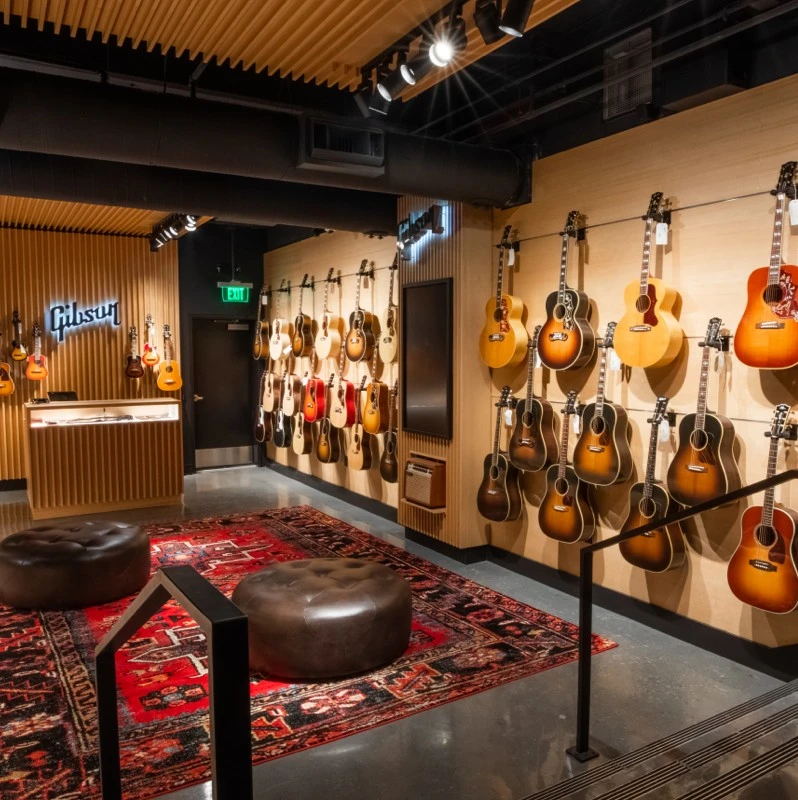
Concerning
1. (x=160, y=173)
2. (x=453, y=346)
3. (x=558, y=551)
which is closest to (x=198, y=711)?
(x=558, y=551)

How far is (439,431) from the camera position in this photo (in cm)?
557

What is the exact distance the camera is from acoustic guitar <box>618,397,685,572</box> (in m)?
3.99

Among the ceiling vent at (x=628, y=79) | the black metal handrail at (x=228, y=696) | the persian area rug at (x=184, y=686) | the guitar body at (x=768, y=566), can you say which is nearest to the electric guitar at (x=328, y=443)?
the persian area rug at (x=184, y=686)

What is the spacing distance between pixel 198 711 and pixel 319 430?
4.62 metres

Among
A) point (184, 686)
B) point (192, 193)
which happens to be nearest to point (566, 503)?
point (184, 686)

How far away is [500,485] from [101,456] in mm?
4156

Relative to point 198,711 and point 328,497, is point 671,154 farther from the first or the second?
point 328,497

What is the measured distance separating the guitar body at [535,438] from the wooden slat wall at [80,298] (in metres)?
5.23

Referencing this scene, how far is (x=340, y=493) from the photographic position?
781cm

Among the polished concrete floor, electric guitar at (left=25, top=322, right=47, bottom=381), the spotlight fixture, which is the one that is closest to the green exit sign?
electric guitar at (left=25, top=322, right=47, bottom=381)

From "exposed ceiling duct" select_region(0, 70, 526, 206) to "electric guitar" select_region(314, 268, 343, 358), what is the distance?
2.94 metres

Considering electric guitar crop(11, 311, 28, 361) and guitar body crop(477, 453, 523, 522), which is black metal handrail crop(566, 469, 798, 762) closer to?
guitar body crop(477, 453, 523, 522)

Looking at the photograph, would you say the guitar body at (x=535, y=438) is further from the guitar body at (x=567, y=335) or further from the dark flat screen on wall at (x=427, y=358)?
the dark flat screen on wall at (x=427, y=358)

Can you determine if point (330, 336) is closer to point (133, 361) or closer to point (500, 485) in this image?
point (133, 361)
